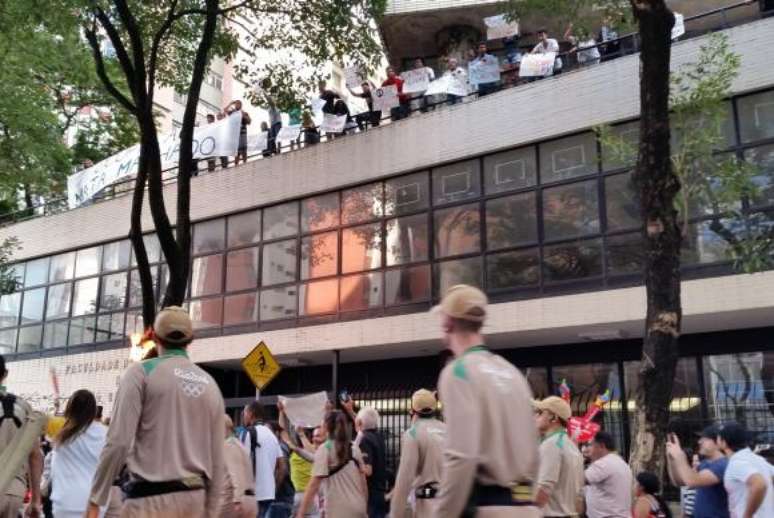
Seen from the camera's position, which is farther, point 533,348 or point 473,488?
point 533,348

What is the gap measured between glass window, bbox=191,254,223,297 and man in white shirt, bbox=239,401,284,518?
10.1 m

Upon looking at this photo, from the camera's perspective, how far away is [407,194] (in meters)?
17.2

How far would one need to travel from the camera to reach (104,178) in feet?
72.5

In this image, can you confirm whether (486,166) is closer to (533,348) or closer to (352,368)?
(533,348)

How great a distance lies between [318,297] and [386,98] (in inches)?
180

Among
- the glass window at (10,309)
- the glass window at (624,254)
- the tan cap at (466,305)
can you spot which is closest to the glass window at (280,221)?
the glass window at (624,254)

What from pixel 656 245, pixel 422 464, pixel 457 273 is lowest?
pixel 422 464

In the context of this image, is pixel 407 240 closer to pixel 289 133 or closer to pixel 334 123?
pixel 334 123

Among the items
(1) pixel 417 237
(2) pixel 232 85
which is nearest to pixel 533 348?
Result: (1) pixel 417 237

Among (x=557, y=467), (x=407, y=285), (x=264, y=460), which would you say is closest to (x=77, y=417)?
(x=264, y=460)

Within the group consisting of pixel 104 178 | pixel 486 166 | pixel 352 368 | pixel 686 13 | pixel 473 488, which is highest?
pixel 686 13

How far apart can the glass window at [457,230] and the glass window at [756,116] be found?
5.00 m

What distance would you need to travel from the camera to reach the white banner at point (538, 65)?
15828 mm

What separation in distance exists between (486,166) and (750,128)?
4844 mm
